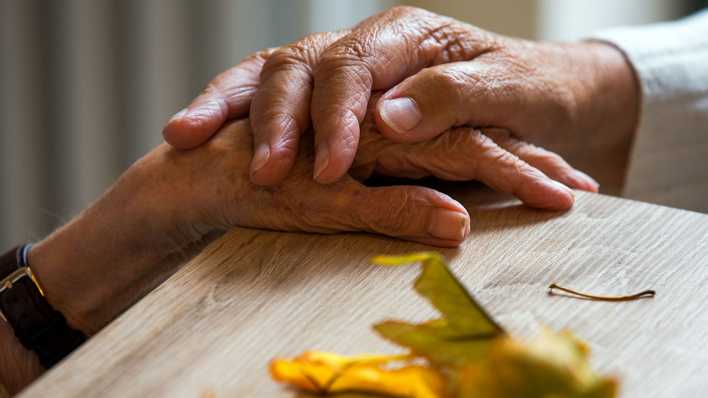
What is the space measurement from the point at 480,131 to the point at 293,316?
350mm

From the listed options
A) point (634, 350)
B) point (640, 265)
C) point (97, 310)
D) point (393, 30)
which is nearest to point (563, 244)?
point (640, 265)

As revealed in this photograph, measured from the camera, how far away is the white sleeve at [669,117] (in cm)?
115

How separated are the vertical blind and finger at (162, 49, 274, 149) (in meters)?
0.96

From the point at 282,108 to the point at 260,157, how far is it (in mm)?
58

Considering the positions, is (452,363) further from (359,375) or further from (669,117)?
(669,117)

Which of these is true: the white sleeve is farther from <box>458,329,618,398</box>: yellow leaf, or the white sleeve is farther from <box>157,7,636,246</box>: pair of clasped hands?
<box>458,329,618,398</box>: yellow leaf

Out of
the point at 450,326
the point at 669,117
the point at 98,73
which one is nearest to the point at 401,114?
the point at 450,326

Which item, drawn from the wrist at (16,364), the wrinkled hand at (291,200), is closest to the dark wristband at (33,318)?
the wrist at (16,364)

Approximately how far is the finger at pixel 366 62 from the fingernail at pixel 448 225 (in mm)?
107

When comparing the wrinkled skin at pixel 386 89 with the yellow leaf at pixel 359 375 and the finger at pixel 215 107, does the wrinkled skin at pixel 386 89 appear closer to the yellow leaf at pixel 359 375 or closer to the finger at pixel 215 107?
the finger at pixel 215 107

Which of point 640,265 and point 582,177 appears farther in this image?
point 582,177

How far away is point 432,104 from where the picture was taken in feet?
2.64

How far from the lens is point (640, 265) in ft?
2.12

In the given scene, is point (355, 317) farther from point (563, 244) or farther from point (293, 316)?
point (563, 244)
